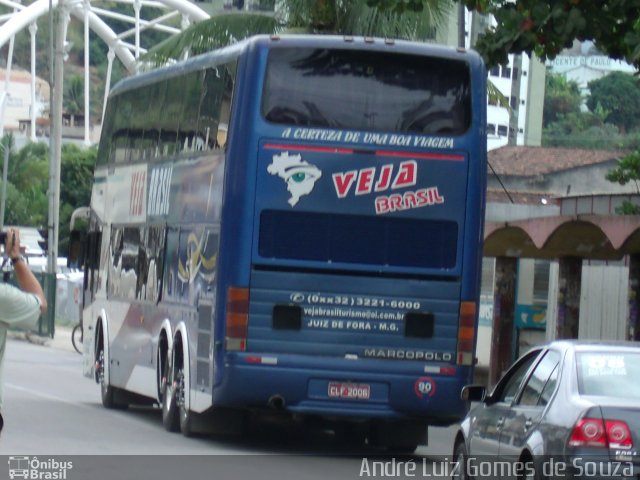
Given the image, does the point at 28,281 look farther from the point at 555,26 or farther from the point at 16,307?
the point at 555,26

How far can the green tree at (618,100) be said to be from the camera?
4616 inches

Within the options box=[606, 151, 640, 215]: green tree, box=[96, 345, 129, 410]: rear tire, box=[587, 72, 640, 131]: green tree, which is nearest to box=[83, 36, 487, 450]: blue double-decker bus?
box=[96, 345, 129, 410]: rear tire

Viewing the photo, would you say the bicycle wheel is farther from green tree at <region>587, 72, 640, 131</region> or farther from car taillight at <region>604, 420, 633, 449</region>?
green tree at <region>587, 72, 640, 131</region>

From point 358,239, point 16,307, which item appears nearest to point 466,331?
A: point 358,239

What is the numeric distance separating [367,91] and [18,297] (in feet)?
24.6

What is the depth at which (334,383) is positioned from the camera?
15.5 metres

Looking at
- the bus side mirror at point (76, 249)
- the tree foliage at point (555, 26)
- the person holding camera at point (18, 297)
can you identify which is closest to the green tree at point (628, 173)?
the tree foliage at point (555, 26)

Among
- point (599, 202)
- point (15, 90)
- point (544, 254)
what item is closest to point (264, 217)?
point (544, 254)

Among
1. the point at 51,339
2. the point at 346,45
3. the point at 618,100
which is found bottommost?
the point at 51,339

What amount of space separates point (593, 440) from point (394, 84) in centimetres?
713

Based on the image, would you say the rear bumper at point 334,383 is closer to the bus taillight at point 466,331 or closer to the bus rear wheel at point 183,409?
the bus taillight at point 466,331

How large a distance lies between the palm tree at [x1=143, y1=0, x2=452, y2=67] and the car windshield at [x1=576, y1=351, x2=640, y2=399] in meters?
16.4

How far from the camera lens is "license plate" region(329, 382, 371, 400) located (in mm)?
15469

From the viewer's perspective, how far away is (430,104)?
15812mm
